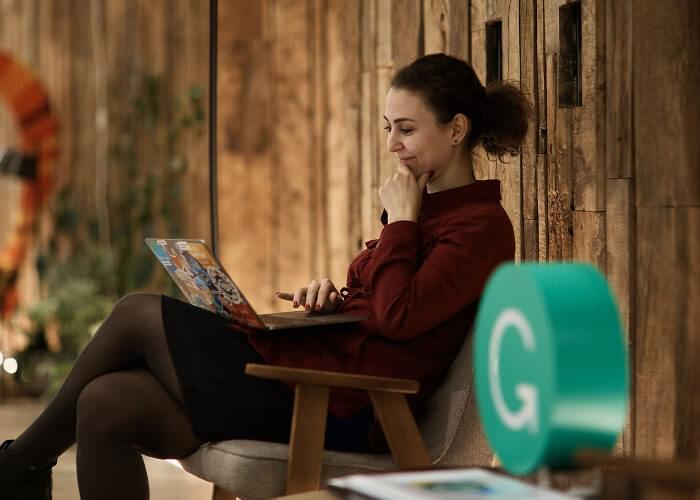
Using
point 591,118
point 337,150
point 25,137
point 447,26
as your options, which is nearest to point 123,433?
point 591,118

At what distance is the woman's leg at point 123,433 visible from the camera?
199 centimetres

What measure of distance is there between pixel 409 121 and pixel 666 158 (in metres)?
0.54

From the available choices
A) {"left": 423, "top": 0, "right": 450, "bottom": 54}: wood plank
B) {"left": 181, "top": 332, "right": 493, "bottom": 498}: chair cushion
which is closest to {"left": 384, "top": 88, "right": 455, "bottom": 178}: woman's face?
{"left": 181, "top": 332, "right": 493, "bottom": 498}: chair cushion

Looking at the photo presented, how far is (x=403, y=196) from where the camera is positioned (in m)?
2.10

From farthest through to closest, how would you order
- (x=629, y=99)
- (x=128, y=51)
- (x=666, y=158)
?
(x=128, y=51) → (x=629, y=99) → (x=666, y=158)

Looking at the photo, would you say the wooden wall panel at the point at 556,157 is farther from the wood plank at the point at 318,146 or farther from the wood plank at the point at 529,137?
the wood plank at the point at 318,146

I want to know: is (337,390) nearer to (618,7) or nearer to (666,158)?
(666,158)

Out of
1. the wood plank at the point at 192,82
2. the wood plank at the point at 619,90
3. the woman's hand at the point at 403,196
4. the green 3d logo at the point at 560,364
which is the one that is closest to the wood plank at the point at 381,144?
the woman's hand at the point at 403,196

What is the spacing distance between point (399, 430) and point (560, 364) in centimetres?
86

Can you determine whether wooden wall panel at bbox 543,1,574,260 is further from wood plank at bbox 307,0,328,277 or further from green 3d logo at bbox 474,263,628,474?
wood plank at bbox 307,0,328,277

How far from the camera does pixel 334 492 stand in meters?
1.23

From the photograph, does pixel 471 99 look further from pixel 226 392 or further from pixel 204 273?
pixel 226 392

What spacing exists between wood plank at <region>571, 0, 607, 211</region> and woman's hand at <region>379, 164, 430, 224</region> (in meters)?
0.35

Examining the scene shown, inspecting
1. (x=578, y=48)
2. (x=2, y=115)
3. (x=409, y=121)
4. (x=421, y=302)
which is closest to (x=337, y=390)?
(x=421, y=302)
